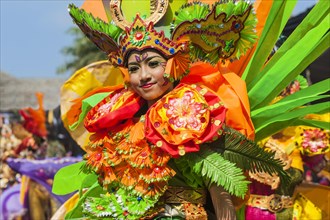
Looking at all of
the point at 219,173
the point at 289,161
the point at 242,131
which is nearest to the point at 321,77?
the point at 289,161

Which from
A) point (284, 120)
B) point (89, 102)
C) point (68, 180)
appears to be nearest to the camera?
point (284, 120)

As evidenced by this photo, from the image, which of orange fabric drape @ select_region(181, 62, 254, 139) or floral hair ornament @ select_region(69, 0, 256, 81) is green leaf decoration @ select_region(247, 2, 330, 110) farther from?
A: floral hair ornament @ select_region(69, 0, 256, 81)

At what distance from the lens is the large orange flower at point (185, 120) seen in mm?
3104

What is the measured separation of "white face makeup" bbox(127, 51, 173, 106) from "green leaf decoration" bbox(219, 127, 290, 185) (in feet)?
1.24

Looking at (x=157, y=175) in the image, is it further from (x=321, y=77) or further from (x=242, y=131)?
(x=321, y=77)

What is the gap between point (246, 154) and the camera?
327 cm

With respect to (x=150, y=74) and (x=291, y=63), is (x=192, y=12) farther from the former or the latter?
(x=291, y=63)

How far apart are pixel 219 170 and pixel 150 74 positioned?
0.58 metres

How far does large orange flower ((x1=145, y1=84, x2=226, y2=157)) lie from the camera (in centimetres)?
310

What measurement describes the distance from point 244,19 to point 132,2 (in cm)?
61

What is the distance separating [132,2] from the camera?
352 centimetres

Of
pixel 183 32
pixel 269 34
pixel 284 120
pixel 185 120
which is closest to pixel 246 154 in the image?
pixel 185 120

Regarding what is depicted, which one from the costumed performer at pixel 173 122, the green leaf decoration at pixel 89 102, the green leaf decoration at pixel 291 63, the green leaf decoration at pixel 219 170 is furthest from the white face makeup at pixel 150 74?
the green leaf decoration at pixel 291 63

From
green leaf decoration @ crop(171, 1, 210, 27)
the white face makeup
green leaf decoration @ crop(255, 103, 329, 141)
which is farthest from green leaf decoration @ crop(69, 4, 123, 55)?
green leaf decoration @ crop(255, 103, 329, 141)
